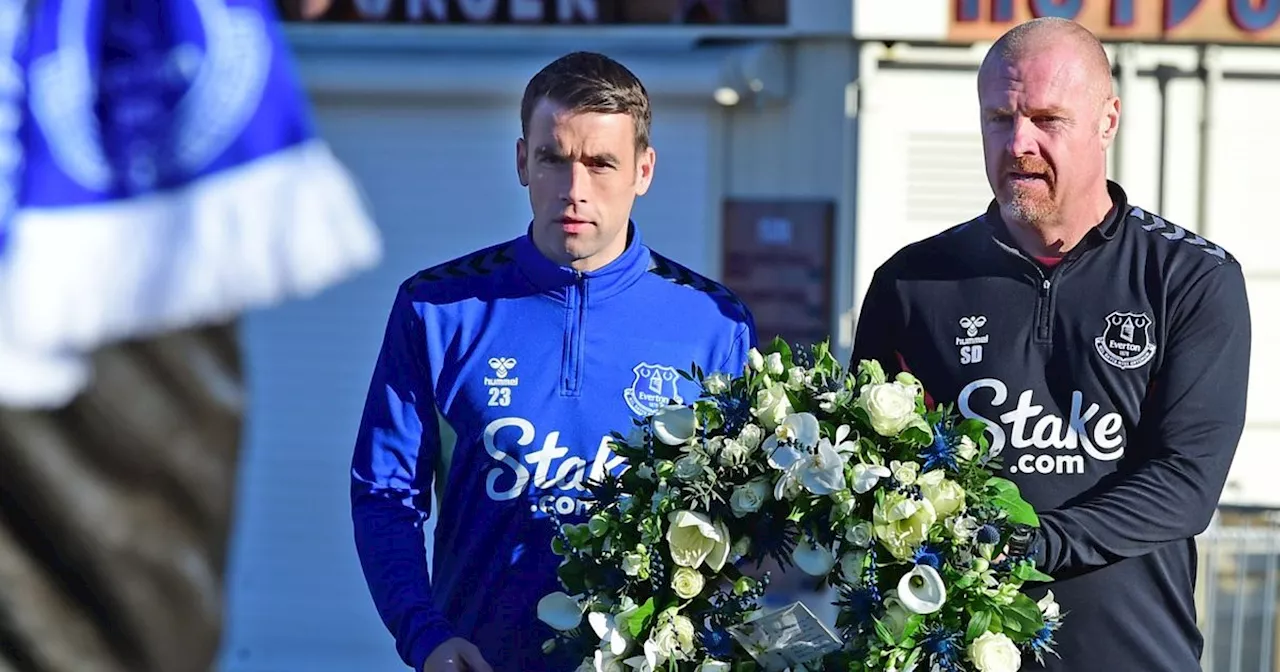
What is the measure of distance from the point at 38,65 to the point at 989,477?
178 cm

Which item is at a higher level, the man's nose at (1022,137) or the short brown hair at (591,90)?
the short brown hair at (591,90)

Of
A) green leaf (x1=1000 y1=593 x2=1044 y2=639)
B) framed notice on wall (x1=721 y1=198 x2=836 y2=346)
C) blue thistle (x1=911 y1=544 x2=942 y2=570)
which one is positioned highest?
blue thistle (x1=911 y1=544 x2=942 y2=570)

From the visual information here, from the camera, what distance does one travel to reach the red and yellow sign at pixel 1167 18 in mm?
8406

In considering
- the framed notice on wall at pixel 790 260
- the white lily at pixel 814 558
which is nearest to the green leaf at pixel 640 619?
the white lily at pixel 814 558

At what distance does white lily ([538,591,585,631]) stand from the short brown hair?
33.4 inches

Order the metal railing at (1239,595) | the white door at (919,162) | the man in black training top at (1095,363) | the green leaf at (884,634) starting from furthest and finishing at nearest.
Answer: the white door at (919,162) → the metal railing at (1239,595) → the man in black training top at (1095,363) → the green leaf at (884,634)

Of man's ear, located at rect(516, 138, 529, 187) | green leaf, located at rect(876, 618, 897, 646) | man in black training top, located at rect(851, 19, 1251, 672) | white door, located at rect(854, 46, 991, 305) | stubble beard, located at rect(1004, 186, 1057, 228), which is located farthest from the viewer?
white door, located at rect(854, 46, 991, 305)

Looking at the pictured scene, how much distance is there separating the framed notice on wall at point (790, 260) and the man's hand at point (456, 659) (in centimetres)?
569

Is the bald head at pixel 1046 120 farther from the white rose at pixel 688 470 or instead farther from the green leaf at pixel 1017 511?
the white rose at pixel 688 470

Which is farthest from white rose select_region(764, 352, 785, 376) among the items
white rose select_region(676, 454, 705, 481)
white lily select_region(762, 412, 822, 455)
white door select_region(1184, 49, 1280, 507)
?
white door select_region(1184, 49, 1280, 507)

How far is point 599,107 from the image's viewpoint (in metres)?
3.11

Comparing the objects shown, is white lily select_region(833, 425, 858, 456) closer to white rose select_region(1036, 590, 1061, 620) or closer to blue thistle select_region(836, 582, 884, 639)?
blue thistle select_region(836, 582, 884, 639)

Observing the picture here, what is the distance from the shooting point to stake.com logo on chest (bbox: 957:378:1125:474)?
3.01m

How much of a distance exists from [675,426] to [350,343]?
6.08 meters
